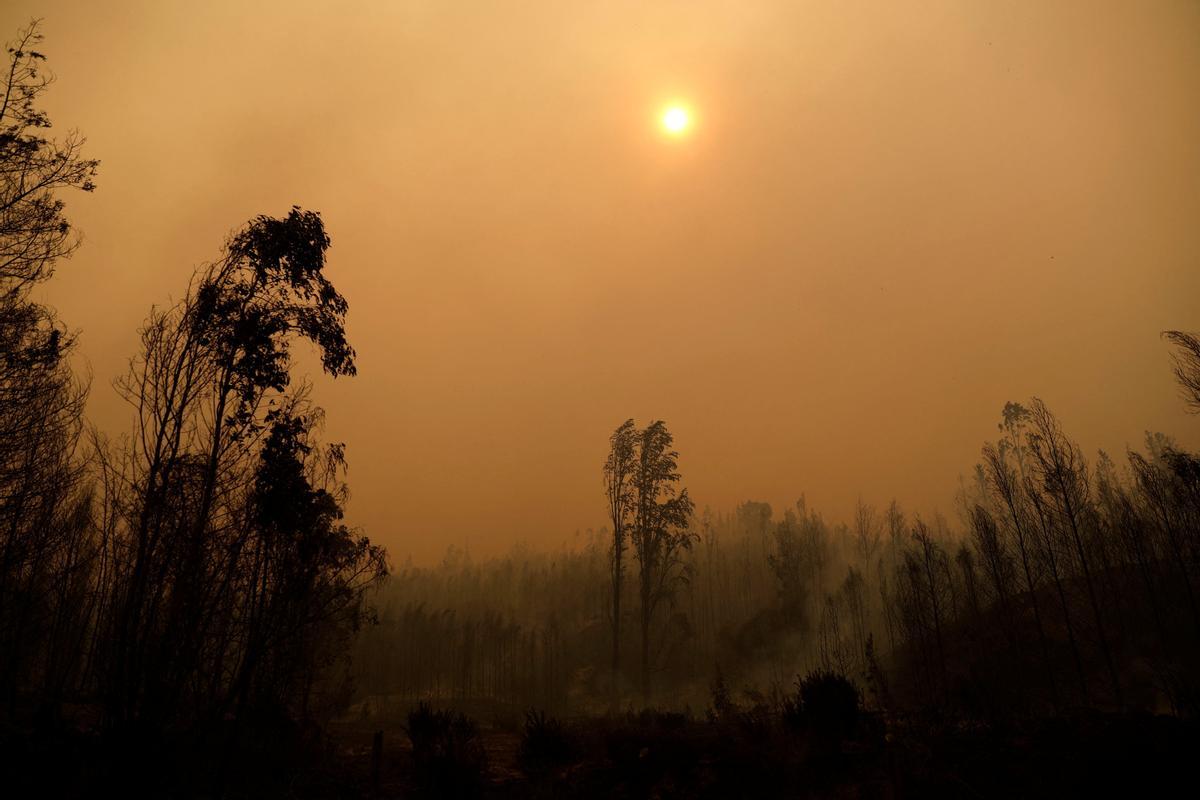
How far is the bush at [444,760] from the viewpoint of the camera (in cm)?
1116

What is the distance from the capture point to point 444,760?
473 inches

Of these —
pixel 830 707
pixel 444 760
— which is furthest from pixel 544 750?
pixel 830 707

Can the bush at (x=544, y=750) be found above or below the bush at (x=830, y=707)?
below

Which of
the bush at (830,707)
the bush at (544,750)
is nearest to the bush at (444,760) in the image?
the bush at (544,750)

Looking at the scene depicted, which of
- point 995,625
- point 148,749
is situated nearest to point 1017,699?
point 995,625

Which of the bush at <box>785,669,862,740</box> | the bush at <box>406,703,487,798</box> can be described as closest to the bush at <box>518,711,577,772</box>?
the bush at <box>406,703,487,798</box>

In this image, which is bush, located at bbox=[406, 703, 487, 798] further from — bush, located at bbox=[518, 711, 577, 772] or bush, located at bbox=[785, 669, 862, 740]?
bush, located at bbox=[785, 669, 862, 740]

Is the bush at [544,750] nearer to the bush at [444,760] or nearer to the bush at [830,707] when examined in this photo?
the bush at [444,760]

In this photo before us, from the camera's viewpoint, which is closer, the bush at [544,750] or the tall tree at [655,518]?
the bush at [544,750]

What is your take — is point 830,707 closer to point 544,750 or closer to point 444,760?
point 544,750

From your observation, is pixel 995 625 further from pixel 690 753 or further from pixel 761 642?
pixel 690 753

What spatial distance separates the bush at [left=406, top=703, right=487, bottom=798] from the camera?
36.6ft

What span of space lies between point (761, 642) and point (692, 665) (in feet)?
22.2

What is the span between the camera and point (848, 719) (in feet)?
38.1
